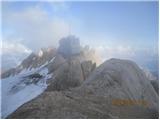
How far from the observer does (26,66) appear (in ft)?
20.2

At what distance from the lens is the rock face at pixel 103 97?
5766 mm

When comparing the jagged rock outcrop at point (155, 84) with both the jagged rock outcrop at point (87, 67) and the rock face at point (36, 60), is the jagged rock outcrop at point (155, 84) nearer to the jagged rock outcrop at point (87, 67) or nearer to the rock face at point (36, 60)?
the jagged rock outcrop at point (87, 67)

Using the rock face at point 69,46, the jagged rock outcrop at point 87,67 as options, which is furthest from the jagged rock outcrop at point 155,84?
the rock face at point 69,46

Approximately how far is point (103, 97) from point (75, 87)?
24.4 inches

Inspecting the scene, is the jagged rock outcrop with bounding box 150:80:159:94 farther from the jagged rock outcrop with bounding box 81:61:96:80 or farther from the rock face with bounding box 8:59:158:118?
the jagged rock outcrop with bounding box 81:61:96:80

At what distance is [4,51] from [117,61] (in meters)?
2.27

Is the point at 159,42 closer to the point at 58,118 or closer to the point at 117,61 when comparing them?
the point at 117,61

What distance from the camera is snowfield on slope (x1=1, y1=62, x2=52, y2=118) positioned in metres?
5.93

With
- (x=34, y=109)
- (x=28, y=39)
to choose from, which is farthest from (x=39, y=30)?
(x=34, y=109)

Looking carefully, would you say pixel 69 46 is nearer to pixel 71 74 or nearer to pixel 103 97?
pixel 71 74

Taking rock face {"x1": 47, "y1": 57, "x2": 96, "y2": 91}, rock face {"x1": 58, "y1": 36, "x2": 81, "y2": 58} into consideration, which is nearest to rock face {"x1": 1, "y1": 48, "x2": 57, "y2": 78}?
rock face {"x1": 58, "y1": 36, "x2": 81, "y2": 58}

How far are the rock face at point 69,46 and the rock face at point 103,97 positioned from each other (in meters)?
0.26
